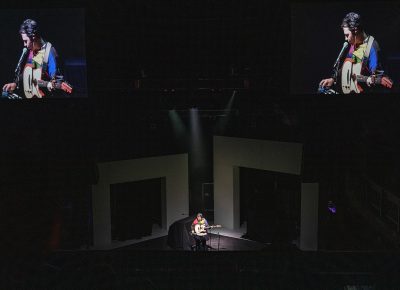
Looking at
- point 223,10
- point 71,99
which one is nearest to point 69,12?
point 71,99

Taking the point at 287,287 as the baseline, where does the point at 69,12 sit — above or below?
above

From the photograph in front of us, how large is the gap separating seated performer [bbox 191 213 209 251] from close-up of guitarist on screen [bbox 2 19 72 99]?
16.6ft

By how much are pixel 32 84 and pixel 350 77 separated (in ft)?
29.0

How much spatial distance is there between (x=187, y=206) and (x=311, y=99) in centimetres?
501

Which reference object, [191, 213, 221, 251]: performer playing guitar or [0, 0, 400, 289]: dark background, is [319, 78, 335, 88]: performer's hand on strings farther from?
[191, 213, 221, 251]: performer playing guitar

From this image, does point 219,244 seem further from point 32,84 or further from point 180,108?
point 32,84

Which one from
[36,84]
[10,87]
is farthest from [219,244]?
[10,87]

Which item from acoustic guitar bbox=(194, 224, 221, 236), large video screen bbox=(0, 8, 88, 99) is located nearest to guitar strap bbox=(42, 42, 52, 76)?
large video screen bbox=(0, 8, 88, 99)

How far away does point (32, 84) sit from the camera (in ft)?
39.9

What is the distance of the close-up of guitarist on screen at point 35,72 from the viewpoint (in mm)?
12000

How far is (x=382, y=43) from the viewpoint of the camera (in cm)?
1144

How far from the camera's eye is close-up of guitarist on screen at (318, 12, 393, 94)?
11547 mm

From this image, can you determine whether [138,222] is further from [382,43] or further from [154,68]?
[382,43]

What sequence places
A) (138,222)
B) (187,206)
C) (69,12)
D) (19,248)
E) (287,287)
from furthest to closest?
(187,206), (138,222), (69,12), (19,248), (287,287)
